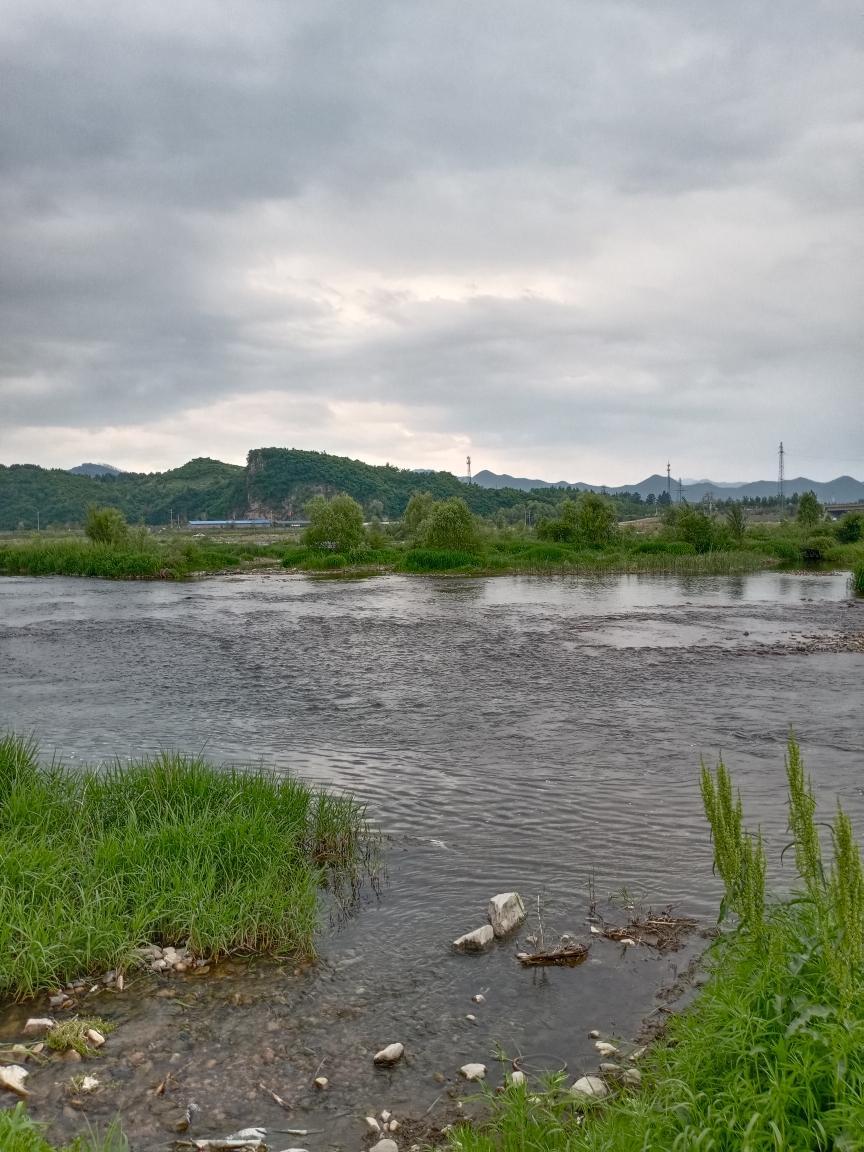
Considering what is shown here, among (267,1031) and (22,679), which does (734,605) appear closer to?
(22,679)

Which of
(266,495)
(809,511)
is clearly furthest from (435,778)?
(266,495)

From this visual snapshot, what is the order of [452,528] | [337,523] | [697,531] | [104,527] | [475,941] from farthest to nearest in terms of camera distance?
[337,523] → [697,531] → [104,527] → [452,528] → [475,941]

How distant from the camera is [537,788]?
10.8 metres

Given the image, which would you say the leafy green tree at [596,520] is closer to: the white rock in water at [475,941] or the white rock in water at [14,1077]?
the white rock in water at [475,941]

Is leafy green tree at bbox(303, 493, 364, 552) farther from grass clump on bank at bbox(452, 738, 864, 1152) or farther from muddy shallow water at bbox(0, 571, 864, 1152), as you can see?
grass clump on bank at bbox(452, 738, 864, 1152)

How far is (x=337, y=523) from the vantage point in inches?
2596

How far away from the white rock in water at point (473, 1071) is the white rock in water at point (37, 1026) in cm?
259

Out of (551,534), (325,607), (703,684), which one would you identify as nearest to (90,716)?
(703,684)

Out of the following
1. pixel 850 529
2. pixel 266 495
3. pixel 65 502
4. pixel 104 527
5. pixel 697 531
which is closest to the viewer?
pixel 104 527

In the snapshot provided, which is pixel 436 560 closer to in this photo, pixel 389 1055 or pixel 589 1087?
pixel 389 1055

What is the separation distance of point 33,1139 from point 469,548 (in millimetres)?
55460

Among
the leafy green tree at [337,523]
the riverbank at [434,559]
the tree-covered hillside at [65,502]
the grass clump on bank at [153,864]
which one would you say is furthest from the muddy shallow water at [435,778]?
the tree-covered hillside at [65,502]

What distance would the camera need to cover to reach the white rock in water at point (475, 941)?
260 inches

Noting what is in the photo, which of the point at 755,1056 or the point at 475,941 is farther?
the point at 475,941
